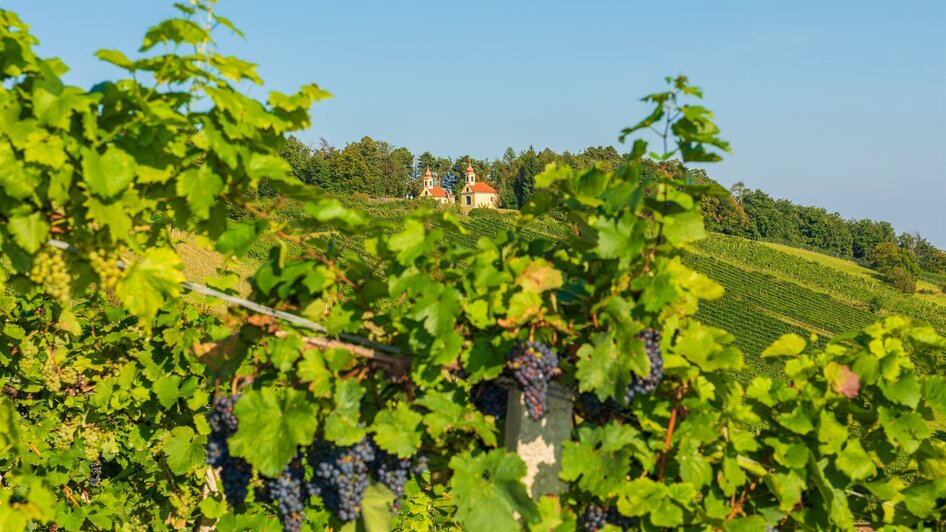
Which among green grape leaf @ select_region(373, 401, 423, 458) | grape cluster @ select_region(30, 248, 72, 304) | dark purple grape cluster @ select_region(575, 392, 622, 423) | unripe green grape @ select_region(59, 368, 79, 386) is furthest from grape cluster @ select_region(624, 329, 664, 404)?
unripe green grape @ select_region(59, 368, 79, 386)

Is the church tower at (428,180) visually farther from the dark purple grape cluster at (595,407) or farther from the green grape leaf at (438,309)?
the green grape leaf at (438,309)

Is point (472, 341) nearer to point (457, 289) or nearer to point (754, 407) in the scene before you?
point (457, 289)

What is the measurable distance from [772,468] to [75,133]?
2.65 m

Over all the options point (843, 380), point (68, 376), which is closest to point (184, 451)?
point (68, 376)

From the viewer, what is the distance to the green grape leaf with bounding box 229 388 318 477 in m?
2.74

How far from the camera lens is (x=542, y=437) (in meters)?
2.81

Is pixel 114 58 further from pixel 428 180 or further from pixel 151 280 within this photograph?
pixel 428 180

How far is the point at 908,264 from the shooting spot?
70.1m

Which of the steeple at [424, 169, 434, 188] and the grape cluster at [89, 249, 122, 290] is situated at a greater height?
the steeple at [424, 169, 434, 188]

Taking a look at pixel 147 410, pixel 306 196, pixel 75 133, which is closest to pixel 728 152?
pixel 306 196

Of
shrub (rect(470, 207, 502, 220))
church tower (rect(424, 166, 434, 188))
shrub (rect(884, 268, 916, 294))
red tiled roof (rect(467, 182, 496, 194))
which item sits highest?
church tower (rect(424, 166, 434, 188))

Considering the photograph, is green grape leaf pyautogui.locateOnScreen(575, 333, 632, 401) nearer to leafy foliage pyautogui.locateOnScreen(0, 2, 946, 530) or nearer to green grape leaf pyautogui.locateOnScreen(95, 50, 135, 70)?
leafy foliage pyautogui.locateOnScreen(0, 2, 946, 530)

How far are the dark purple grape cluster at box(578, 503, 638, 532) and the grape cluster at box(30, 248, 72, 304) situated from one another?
6.08 ft

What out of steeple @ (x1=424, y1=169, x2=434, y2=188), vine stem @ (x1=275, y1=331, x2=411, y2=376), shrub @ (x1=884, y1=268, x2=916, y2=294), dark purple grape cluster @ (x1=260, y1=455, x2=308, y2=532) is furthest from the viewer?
steeple @ (x1=424, y1=169, x2=434, y2=188)
